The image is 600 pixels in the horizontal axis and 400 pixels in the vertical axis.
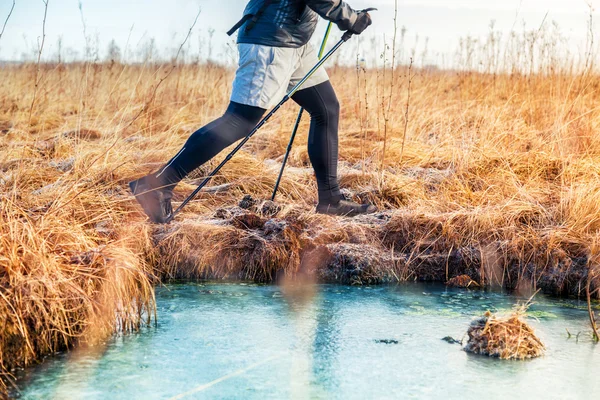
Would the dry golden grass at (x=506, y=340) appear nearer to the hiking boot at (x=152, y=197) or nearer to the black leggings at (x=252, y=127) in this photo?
the black leggings at (x=252, y=127)

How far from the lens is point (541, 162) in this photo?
548 cm

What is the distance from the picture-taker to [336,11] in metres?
3.90

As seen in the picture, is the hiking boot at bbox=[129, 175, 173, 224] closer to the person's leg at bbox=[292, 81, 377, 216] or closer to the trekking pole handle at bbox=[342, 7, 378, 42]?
the person's leg at bbox=[292, 81, 377, 216]

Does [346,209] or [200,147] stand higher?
[200,147]

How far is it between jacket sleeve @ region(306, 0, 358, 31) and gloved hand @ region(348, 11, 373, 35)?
37 mm

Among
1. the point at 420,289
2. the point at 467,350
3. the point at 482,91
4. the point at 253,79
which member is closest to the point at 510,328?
the point at 467,350

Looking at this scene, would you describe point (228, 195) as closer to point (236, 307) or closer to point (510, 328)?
point (236, 307)

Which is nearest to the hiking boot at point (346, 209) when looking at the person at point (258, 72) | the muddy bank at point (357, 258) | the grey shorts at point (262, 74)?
the muddy bank at point (357, 258)

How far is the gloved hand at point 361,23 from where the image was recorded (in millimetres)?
4086

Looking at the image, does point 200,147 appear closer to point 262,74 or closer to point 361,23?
point 262,74

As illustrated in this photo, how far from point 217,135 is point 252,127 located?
0.21m

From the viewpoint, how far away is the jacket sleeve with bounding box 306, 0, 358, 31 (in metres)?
3.77

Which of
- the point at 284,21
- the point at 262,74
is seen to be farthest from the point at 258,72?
the point at 284,21

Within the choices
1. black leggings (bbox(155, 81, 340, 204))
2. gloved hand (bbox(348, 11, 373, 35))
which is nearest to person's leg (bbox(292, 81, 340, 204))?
black leggings (bbox(155, 81, 340, 204))
